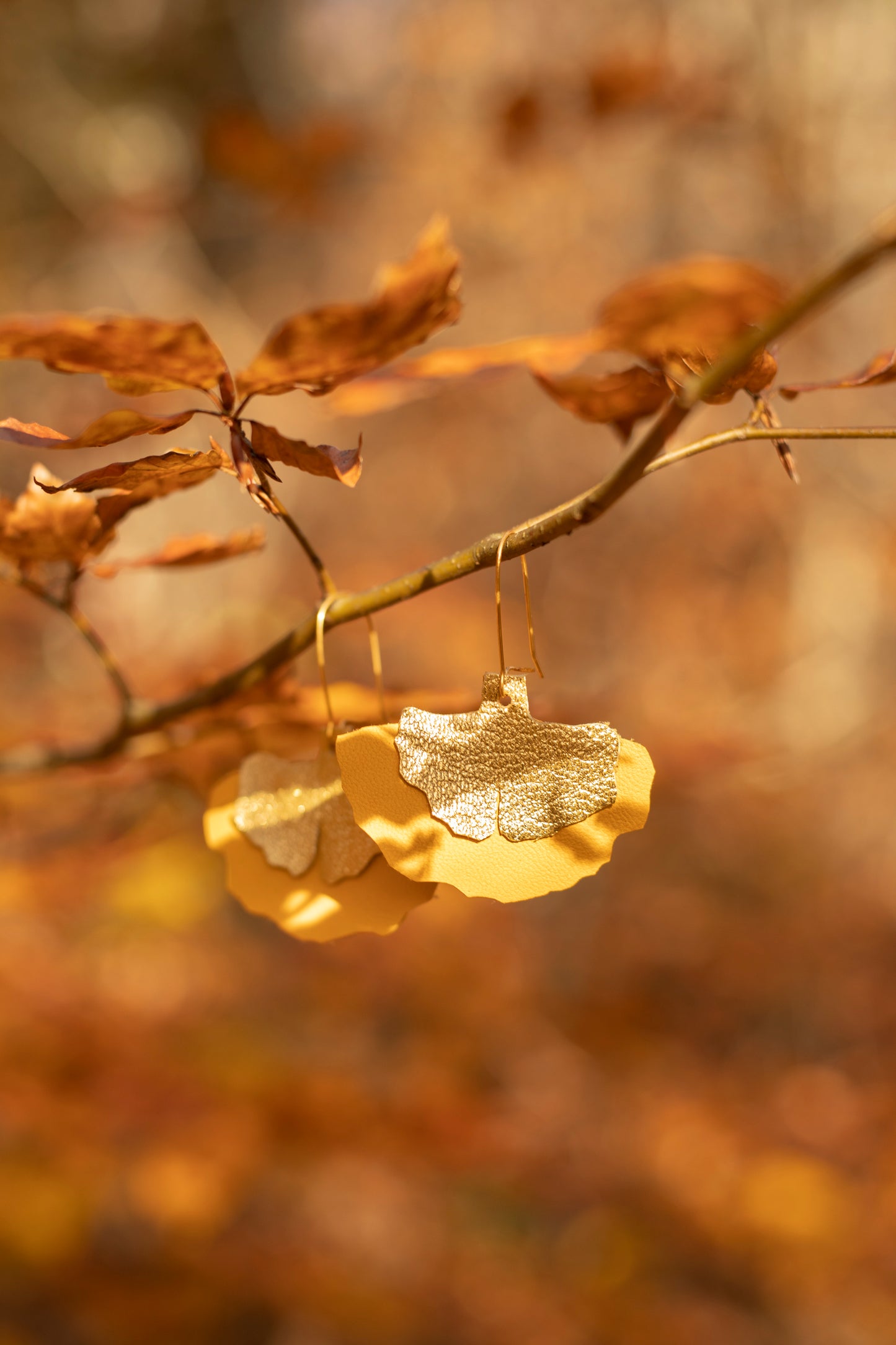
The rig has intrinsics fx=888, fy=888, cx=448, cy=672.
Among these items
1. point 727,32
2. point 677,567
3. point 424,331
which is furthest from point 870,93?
point 424,331

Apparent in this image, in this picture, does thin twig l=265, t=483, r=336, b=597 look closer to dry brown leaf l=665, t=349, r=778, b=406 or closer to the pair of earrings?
the pair of earrings

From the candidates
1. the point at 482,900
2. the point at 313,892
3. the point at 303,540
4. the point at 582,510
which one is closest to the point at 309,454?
the point at 303,540

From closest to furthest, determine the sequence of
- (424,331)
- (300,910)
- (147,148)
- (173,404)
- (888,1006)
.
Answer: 1. (424,331)
2. (300,910)
3. (888,1006)
4. (173,404)
5. (147,148)

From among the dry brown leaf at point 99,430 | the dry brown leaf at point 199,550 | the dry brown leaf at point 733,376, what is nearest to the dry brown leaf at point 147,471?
the dry brown leaf at point 99,430

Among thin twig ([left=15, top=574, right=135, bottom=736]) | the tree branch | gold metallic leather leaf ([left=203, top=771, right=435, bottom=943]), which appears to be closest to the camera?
the tree branch

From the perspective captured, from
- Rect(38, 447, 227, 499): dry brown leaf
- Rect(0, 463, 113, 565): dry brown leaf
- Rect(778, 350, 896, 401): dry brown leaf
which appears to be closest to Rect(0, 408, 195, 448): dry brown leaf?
Rect(38, 447, 227, 499): dry brown leaf

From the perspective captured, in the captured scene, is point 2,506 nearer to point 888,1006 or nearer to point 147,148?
point 888,1006
